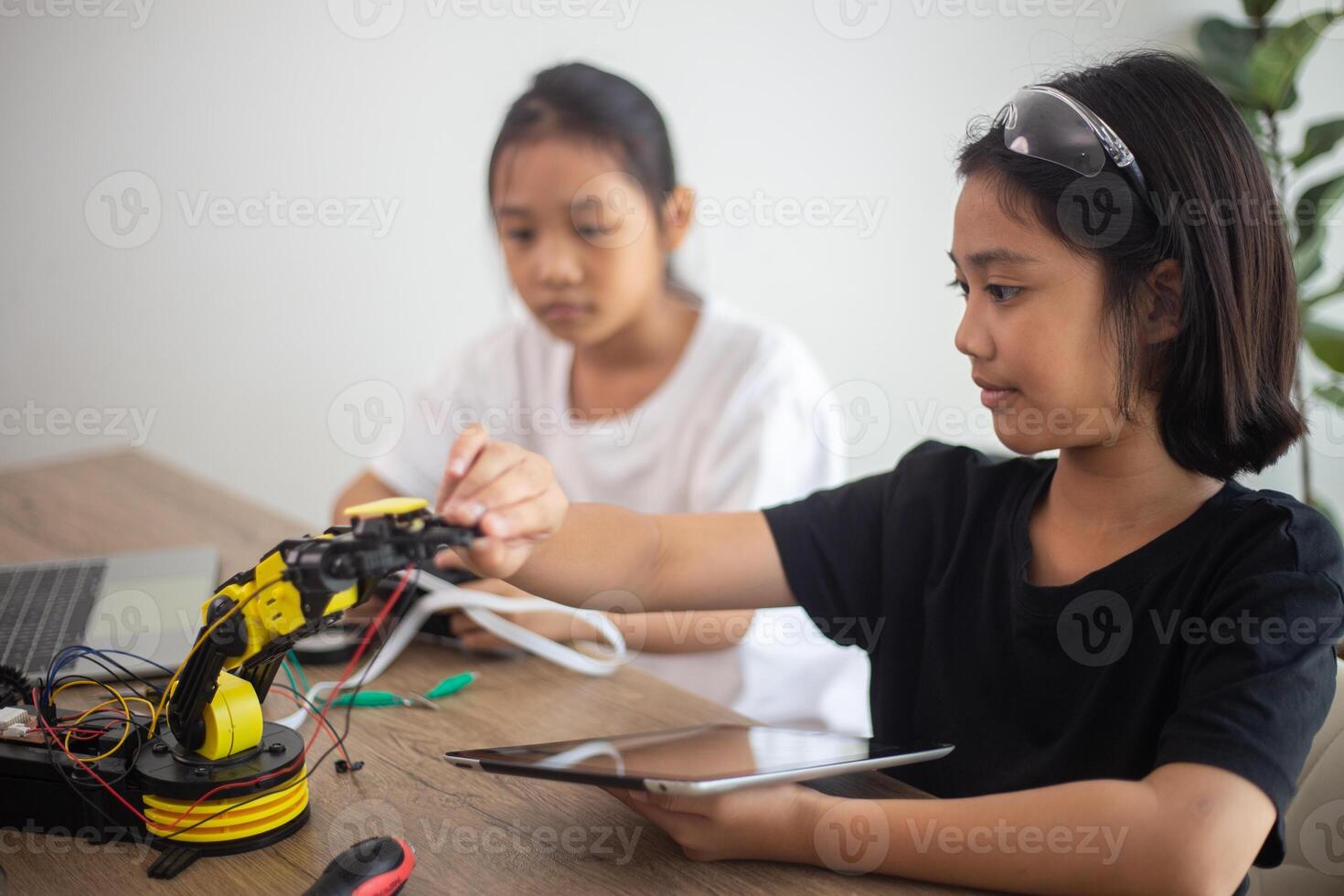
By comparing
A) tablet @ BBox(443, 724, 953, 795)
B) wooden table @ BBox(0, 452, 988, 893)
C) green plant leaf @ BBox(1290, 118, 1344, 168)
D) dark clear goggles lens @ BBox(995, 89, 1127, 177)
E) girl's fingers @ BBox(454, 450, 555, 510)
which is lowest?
wooden table @ BBox(0, 452, 988, 893)

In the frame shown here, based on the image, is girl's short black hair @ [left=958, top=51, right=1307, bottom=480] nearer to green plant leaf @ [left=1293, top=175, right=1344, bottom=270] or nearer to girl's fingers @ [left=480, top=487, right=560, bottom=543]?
girl's fingers @ [left=480, top=487, right=560, bottom=543]

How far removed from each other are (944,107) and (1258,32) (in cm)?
71

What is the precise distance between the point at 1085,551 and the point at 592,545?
429 millimetres

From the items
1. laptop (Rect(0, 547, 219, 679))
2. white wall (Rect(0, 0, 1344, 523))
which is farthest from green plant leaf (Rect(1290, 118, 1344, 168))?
laptop (Rect(0, 547, 219, 679))

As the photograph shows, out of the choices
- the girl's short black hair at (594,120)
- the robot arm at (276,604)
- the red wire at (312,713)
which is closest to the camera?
the robot arm at (276,604)

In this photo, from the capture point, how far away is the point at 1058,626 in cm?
99

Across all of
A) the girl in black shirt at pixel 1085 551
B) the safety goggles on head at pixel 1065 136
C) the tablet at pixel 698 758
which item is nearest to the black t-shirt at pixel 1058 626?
the girl in black shirt at pixel 1085 551

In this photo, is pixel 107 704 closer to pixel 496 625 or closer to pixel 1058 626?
pixel 496 625

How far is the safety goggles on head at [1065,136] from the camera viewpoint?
935mm

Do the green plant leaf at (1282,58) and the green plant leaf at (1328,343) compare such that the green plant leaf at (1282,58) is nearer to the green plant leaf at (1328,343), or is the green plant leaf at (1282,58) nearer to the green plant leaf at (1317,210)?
the green plant leaf at (1317,210)

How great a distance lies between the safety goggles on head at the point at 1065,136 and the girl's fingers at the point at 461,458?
1.64 ft

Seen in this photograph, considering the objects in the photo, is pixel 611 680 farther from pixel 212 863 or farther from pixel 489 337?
pixel 489 337

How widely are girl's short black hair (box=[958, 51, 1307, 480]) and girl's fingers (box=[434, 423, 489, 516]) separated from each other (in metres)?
0.47

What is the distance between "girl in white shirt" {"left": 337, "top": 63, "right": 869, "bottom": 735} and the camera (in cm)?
158
